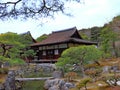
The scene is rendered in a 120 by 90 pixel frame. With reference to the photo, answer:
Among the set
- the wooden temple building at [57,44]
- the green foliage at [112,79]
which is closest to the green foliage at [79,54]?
the green foliage at [112,79]

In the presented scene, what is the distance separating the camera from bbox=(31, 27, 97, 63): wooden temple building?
1160 inches

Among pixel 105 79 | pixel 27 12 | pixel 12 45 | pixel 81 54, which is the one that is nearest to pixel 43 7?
pixel 27 12

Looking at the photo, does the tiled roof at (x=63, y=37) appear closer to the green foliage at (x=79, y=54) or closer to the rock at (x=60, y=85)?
the green foliage at (x=79, y=54)

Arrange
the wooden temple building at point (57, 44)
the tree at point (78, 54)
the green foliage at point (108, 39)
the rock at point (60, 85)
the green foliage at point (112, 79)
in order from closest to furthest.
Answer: the green foliage at point (112, 79) → the rock at point (60, 85) → the tree at point (78, 54) → the green foliage at point (108, 39) → the wooden temple building at point (57, 44)

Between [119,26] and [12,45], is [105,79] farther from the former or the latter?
[119,26]

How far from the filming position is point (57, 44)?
101 feet

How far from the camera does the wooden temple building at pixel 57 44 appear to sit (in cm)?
2947

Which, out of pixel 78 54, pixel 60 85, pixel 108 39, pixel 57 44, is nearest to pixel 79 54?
pixel 78 54

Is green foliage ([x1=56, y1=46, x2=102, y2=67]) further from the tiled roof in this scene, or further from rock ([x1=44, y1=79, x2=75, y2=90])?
the tiled roof

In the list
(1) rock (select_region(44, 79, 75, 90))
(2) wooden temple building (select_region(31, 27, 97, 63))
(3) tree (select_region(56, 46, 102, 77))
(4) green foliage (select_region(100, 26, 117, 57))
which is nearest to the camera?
(1) rock (select_region(44, 79, 75, 90))

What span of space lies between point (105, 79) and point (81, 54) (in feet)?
21.4

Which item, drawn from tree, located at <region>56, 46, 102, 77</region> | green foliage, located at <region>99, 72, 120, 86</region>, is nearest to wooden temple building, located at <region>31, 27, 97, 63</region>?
tree, located at <region>56, 46, 102, 77</region>

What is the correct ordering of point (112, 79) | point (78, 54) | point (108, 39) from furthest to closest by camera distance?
point (108, 39) < point (78, 54) < point (112, 79)

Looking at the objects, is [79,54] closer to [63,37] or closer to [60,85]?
[60,85]
